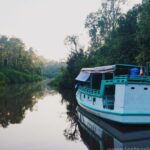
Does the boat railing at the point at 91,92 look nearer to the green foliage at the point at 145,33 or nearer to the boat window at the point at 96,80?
the boat window at the point at 96,80

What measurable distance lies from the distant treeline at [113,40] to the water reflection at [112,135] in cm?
1275

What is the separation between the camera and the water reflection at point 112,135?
47.0 ft

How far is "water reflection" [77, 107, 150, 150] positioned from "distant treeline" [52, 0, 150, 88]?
41.8 ft

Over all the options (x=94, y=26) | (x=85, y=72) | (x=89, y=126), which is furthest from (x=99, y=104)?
(x=94, y=26)

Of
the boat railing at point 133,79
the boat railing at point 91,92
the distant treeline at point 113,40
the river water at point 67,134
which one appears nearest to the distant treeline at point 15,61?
the distant treeline at point 113,40

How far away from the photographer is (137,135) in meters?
16.0

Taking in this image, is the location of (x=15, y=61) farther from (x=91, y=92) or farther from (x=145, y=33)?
(x=91, y=92)

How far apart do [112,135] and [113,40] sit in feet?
83.2

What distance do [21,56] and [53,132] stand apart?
79.7 meters

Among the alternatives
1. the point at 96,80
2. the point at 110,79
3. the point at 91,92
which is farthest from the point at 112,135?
the point at 96,80

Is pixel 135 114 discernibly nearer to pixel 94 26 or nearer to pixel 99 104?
pixel 99 104

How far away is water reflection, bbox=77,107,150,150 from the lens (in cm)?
1434

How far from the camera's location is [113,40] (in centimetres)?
3994

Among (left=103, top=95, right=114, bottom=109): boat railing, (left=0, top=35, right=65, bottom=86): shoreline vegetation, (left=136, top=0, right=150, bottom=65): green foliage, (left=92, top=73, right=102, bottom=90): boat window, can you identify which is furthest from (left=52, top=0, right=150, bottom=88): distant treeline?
(left=0, top=35, right=65, bottom=86): shoreline vegetation
